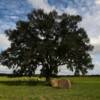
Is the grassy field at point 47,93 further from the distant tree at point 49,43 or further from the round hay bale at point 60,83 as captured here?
the distant tree at point 49,43

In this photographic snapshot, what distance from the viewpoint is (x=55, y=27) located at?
7081 centimetres

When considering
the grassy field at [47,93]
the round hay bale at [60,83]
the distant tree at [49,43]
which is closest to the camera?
the grassy field at [47,93]

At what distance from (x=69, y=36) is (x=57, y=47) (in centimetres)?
292

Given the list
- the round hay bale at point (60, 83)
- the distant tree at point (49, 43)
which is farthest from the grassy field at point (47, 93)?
the distant tree at point (49, 43)

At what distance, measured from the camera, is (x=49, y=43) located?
2667 inches

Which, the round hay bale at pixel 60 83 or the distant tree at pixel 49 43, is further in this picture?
the distant tree at pixel 49 43

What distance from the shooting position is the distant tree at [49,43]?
226 ft

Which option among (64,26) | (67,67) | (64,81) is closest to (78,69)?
(67,67)

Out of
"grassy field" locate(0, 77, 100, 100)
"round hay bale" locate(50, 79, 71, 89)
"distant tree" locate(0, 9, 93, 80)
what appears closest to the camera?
"grassy field" locate(0, 77, 100, 100)

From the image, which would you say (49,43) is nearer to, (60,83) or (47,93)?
(60,83)

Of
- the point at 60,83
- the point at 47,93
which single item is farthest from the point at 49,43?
the point at 47,93

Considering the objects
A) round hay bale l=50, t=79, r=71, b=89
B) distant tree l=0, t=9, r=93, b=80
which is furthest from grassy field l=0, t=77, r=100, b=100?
distant tree l=0, t=9, r=93, b=80

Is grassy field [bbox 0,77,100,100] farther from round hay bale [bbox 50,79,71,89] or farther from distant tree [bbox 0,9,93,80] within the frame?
distant tree [bbox 0,9,93,80]

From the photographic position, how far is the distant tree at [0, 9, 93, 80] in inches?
2712
